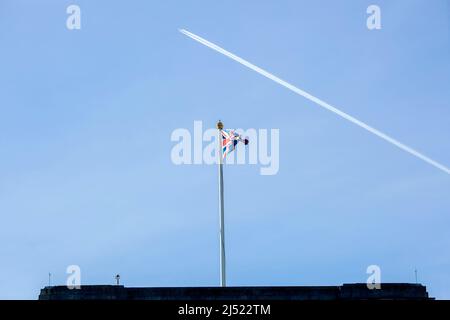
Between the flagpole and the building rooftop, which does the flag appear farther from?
the building rooftop

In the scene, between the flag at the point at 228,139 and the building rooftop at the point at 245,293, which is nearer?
the building rooftop at the point at 245,293

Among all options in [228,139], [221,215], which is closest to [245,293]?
[221,215]

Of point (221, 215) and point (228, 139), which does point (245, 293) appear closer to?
point (221, 215)

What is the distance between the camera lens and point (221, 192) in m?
48.2

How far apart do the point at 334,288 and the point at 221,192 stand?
946 centimetres

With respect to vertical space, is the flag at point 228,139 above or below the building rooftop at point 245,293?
above

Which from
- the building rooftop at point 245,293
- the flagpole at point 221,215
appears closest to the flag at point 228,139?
the flagpole at point 221,215

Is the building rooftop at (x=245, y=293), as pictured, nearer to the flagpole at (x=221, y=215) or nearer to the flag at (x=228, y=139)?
the flagpole at (x=221, y=215)

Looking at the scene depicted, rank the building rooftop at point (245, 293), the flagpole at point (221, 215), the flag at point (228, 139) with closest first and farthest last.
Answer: the building rooftop at point (245, 293) → the flagpole at point (221, 215) → the flag at point (228, 139)

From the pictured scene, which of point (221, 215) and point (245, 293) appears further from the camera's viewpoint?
point (221, 215)

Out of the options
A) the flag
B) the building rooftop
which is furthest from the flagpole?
the building rooftop

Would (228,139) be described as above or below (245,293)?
above
